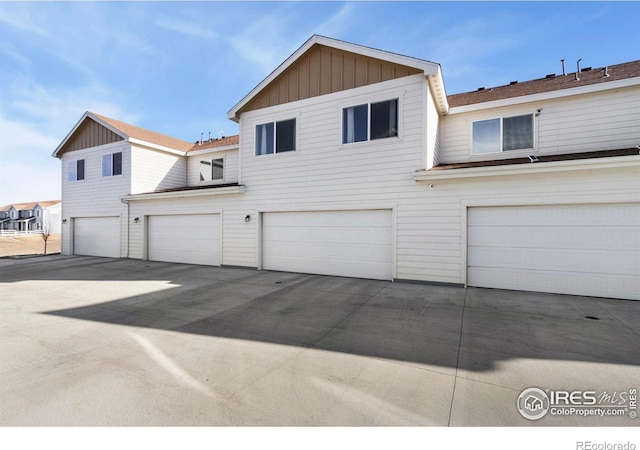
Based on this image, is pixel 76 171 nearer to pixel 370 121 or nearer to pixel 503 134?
pixel 370 121

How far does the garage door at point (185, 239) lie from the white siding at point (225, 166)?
304cm

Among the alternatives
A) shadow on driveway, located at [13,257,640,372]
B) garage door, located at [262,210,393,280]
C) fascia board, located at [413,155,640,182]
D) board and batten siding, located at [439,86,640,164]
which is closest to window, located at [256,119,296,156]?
garage door, located at [262,210,393,280]

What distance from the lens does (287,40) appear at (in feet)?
31.1

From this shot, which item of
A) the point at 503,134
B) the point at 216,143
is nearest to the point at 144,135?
the point at 216,143

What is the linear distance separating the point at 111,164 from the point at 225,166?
550 centimetres

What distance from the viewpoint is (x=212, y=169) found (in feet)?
48.0

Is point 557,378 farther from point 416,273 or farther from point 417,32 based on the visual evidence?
point 417,32

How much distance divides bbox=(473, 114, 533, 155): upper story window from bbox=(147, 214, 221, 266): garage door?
9.61 metres

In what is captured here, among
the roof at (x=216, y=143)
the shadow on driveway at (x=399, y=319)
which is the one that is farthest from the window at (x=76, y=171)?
the shadow on driveway at (x=399, y=319)

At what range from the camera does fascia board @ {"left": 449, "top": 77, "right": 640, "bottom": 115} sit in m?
7.64

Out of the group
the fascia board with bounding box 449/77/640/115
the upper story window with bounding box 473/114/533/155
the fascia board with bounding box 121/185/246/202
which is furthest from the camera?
the fascia board with bounding box 121/185/246/202

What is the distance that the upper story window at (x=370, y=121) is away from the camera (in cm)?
823

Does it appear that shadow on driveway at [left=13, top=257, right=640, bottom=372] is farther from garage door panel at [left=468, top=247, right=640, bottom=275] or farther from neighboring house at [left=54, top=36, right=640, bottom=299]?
neighboring house at [left=54, top=36, right=640, bottom=299]

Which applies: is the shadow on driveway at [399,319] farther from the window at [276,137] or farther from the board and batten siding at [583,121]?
the window at [276,137]
